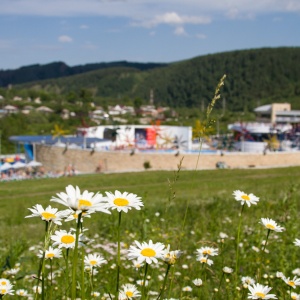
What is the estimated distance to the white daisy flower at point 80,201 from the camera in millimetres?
1252

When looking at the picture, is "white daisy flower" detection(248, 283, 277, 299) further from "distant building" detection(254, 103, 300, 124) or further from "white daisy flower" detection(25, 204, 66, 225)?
"distant building" detection(254, 103, 300, 124)

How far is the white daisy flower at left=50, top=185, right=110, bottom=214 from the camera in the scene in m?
1.25

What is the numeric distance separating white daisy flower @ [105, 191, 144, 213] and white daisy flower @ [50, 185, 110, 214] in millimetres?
115

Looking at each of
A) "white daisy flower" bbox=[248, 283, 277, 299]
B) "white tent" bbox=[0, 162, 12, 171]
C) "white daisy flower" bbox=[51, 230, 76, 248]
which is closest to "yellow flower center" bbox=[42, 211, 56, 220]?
"white daisy flower" bbox=[51, 230, 76, 248]

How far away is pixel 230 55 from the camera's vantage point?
506 feet

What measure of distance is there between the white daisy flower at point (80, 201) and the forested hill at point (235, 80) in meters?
96.3

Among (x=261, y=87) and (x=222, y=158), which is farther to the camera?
(x=261, y=87)

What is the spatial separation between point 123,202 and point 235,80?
13464 cm

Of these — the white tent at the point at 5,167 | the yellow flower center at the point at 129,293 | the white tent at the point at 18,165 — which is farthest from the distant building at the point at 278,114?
the yellow flower center at the point at 129,293

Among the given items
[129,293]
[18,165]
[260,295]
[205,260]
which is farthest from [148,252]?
[18,165]

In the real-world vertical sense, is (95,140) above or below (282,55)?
below

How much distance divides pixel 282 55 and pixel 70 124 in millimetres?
85080

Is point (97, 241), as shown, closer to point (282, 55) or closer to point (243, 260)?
point (243, 260)

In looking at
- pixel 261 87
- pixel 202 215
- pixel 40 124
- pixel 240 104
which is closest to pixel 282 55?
pixel 261 87
